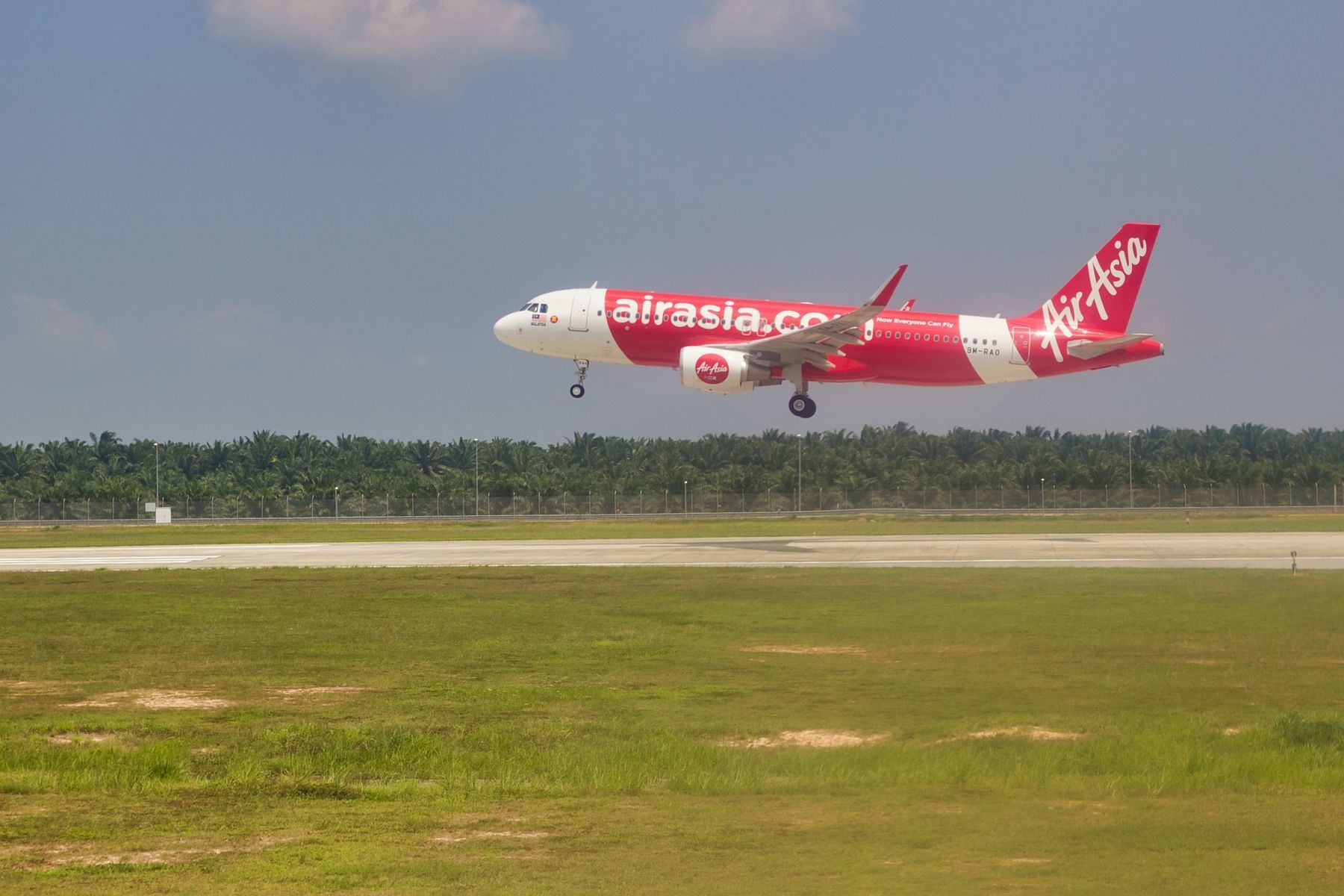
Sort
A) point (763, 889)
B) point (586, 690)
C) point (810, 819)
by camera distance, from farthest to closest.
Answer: point (586, 690) < point (810, 819) < point (763, 889)

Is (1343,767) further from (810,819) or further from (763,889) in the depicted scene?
(763,889)

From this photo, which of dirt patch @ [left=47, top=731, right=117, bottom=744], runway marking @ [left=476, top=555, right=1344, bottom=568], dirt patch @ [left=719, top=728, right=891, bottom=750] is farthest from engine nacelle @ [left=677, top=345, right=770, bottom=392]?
dirt patch @ [left=47, top=731, right=117, bottom=744]

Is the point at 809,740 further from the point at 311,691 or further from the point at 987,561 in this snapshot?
the point at 987,561

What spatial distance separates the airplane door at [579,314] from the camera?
51531 mm

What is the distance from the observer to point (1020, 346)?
5256cm

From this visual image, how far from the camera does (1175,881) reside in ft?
36.9

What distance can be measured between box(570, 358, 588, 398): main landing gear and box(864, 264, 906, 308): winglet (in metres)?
11.5

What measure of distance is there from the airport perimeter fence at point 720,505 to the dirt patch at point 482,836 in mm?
80353

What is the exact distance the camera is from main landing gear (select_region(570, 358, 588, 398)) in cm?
5188

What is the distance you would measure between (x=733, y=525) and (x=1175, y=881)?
6289 cm

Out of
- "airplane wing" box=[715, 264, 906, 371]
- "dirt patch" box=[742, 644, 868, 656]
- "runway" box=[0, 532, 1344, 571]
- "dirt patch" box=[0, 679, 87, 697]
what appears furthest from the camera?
"airplane wing" box=[715, 264, 906, 371]

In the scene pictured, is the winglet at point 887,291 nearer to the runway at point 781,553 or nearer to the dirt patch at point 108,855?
the runway at point 781,553

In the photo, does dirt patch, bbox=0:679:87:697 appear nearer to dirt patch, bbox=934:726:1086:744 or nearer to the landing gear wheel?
dirt patch, bbox=934:726:1086:744

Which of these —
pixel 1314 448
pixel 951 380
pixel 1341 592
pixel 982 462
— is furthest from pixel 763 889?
pixel 1314 448
